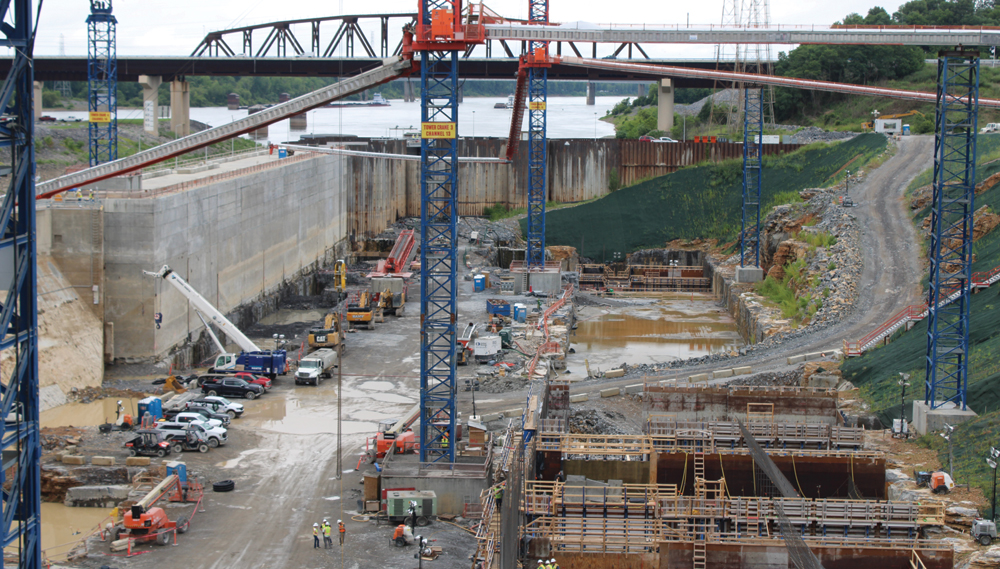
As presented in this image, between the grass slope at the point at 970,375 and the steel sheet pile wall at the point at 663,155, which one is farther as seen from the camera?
the steel sheet pile wall at the point at 663,155

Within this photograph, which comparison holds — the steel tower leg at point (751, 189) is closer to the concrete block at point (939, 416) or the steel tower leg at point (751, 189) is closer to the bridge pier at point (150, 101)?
the concrete block at point (939, 416)

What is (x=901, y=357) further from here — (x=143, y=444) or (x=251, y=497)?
(x=143, y=444)

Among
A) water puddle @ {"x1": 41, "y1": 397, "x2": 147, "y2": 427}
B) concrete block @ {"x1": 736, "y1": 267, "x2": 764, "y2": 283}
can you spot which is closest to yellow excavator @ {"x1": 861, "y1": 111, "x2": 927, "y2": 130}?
concrete block @ {"x1": 736, "y1": 267, "x2": 764, "y2": 283}

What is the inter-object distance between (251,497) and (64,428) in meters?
10.3

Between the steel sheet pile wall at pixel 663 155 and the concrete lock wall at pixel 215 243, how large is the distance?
26.4 m

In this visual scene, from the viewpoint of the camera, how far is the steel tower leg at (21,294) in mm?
15039

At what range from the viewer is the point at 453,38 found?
32094mm

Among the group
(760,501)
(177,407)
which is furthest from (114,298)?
(760,501)

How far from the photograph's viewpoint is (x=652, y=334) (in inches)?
2532

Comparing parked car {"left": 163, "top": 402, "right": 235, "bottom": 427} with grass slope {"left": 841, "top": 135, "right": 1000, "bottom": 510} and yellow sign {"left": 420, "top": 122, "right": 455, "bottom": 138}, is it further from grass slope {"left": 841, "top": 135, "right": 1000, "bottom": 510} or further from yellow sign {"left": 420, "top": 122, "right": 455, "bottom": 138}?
grass slope {"left": 841, "top": 135, "right": 1000, "bottom": 510}

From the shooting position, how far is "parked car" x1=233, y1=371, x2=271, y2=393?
45.8m

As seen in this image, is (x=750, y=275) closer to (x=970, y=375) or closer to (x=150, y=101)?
(x=970, y=375)

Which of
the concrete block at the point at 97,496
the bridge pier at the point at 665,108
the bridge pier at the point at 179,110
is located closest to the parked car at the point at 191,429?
the concrete block at the point at 97,496

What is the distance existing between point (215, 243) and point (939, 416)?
39049 mm
